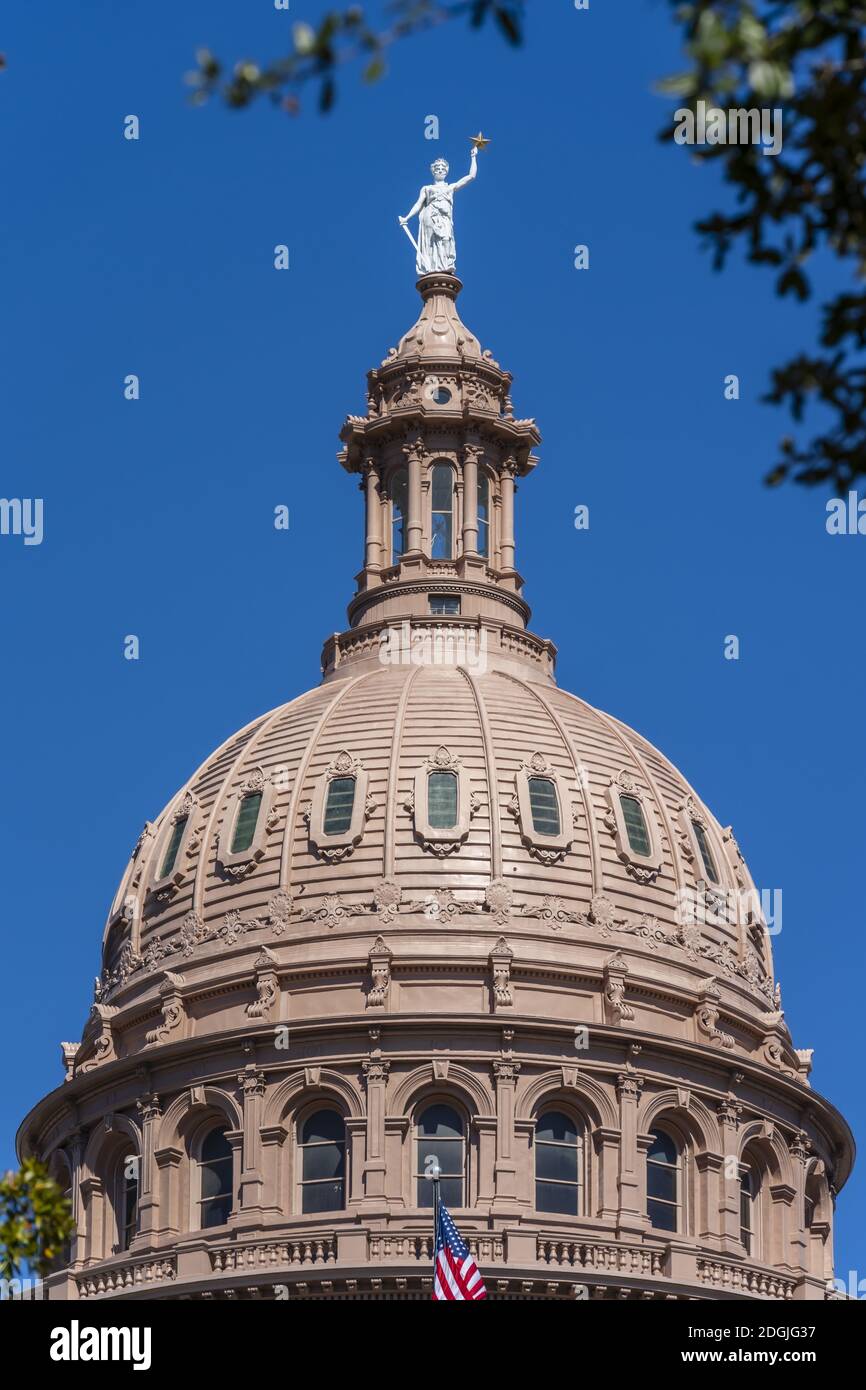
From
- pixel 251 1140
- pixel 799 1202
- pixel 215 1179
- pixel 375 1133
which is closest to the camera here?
pixel 375 1133

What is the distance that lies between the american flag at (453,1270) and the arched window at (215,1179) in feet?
66.5

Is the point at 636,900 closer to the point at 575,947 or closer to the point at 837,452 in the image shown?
the point at 575,947

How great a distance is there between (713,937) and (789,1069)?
4344 millimetres

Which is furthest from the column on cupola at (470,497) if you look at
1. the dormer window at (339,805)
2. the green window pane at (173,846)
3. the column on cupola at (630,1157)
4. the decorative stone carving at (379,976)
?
the column on cupola at (630,1157)

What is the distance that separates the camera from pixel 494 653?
310 feet

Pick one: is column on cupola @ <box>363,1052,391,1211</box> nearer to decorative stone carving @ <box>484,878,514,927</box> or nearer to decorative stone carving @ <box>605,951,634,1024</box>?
decorative stone carving @ <box>484,878,514,927</box>

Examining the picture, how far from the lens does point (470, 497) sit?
97312 millimetres

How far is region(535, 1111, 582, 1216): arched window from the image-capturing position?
81.6 metres

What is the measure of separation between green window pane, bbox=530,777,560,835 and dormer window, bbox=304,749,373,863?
15.1 feet

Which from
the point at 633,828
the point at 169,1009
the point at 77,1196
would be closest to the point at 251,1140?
the point at 169,1009

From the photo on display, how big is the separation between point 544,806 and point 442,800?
2.90m

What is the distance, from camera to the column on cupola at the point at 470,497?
9706cm

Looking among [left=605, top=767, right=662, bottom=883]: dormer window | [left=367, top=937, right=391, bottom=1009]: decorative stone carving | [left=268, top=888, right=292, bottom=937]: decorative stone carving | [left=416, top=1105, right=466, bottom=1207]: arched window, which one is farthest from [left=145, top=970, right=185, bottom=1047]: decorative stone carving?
[left=605, top=767, right=662, bottom=883]: dormer window

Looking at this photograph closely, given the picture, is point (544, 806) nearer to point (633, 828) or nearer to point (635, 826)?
point (633, 828)
